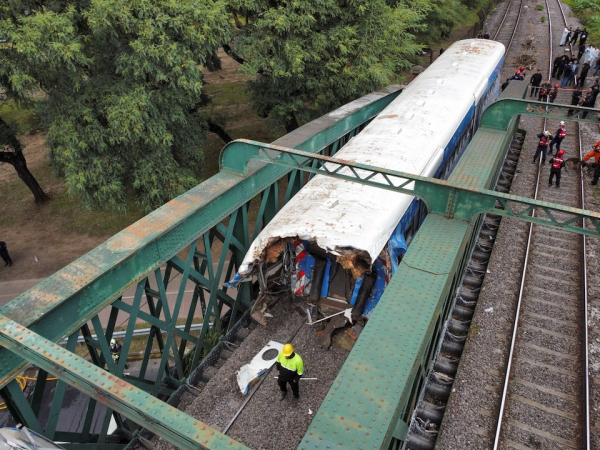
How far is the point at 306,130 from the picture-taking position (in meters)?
12.2

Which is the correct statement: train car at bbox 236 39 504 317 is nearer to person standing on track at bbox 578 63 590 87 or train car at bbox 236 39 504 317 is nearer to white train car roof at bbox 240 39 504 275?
white train car roof at bbox 240 39 504 275

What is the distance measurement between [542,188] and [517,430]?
32.7 ft

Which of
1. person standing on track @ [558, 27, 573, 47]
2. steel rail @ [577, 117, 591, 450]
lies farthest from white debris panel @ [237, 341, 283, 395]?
person standing on track @ [558, 27, 573, 47]

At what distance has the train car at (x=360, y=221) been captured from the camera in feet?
25.5

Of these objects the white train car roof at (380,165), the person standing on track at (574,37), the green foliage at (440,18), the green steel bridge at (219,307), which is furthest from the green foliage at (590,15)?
the green steel bridge at (219,307)

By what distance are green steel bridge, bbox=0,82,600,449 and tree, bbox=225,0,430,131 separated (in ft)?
16.1

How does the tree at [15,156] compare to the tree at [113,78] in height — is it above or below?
below

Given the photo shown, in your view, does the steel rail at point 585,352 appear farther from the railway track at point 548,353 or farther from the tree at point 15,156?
the tree at point 15,156

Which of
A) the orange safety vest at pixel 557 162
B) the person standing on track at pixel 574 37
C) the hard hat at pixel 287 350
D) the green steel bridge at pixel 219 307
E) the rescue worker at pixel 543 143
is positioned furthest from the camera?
the person standing on track at pixel 574 37

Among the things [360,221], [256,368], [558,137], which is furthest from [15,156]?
[558,137]

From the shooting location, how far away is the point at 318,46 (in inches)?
593

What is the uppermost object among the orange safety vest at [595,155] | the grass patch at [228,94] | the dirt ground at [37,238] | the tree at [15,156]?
the orange safety vest at [595,155]

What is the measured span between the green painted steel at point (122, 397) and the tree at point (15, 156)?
61.8 ft

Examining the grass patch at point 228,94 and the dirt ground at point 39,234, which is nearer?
the dirt ground at point 39,234
